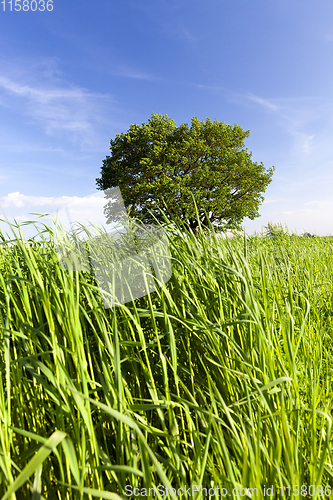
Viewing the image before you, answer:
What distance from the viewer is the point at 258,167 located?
2102 cm

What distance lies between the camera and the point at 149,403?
3.22ft

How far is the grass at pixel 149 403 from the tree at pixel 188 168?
668 inches

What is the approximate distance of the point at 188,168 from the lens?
20.3 metres

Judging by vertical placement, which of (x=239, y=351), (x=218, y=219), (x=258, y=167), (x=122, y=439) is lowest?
(x=122, y=439)

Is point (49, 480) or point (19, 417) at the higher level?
point (19, 417)

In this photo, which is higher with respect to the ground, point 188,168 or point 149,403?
point 188,168

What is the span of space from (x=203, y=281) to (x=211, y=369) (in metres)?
0.38

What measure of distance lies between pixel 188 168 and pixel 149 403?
2063 cm

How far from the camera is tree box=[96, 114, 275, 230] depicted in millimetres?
18734

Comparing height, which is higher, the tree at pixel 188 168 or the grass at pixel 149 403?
the tree at pixel 188 168

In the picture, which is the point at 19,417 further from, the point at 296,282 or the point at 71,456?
the point at 296,282

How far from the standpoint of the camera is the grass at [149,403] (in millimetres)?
644

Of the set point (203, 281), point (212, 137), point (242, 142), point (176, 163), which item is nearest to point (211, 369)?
point (203, 281)

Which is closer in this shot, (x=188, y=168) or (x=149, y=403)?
(x=149, y=403)
